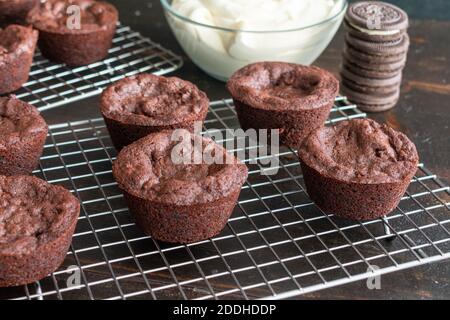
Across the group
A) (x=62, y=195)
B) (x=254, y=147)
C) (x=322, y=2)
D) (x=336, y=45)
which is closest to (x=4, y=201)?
(x=62, y=195)

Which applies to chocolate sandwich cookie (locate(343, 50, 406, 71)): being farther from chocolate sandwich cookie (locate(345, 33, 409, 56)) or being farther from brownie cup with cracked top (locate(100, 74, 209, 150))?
brownie cup with cracked top (locate(100, 74, 209, 150))

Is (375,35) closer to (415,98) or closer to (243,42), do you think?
(415,98)

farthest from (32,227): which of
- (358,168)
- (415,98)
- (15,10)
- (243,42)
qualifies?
(415,98)

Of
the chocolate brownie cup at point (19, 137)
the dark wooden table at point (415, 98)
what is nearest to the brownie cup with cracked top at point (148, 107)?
the chocolate brownie cup at point (19, 137)

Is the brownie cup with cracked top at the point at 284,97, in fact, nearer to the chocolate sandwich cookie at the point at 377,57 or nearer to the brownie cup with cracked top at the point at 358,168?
the brownie cup with cracked top at the point at 358,168

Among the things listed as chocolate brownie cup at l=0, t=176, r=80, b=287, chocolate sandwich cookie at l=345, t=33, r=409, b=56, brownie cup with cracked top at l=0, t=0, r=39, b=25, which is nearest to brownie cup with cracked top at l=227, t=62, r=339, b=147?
chocolate sandwich cookie at l=345, t=33, r=409, b=56

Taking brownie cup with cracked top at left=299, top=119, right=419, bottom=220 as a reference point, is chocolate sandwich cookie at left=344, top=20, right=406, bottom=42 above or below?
above
